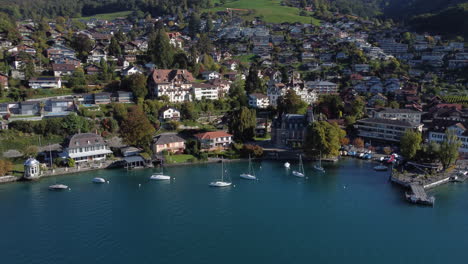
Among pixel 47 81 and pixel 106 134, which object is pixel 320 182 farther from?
pixel 47 81

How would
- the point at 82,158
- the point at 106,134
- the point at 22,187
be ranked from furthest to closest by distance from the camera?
the point at 106,134 < the point at 82,158 < the point at 22,187

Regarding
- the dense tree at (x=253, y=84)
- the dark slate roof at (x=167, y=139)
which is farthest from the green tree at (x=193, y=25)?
the dark slate roof at (x=167, y=139)

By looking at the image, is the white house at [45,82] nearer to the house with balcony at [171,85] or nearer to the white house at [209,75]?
the house with balcony at [171,85]

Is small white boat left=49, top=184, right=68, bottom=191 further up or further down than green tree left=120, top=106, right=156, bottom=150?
further down

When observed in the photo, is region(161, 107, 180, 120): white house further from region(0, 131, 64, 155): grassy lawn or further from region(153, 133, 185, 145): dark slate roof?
region(0, 131, 64, 155): grassy lawn

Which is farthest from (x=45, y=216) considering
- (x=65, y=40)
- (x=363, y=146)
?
(x=65, y=40)

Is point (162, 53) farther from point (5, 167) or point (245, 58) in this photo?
point (5, 167)

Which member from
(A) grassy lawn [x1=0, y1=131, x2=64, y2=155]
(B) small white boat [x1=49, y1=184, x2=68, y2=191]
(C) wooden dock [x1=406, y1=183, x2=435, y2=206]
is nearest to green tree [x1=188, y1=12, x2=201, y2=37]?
(A) grassy lawn [x1=0, y1=131, x2=64, y2=155]
